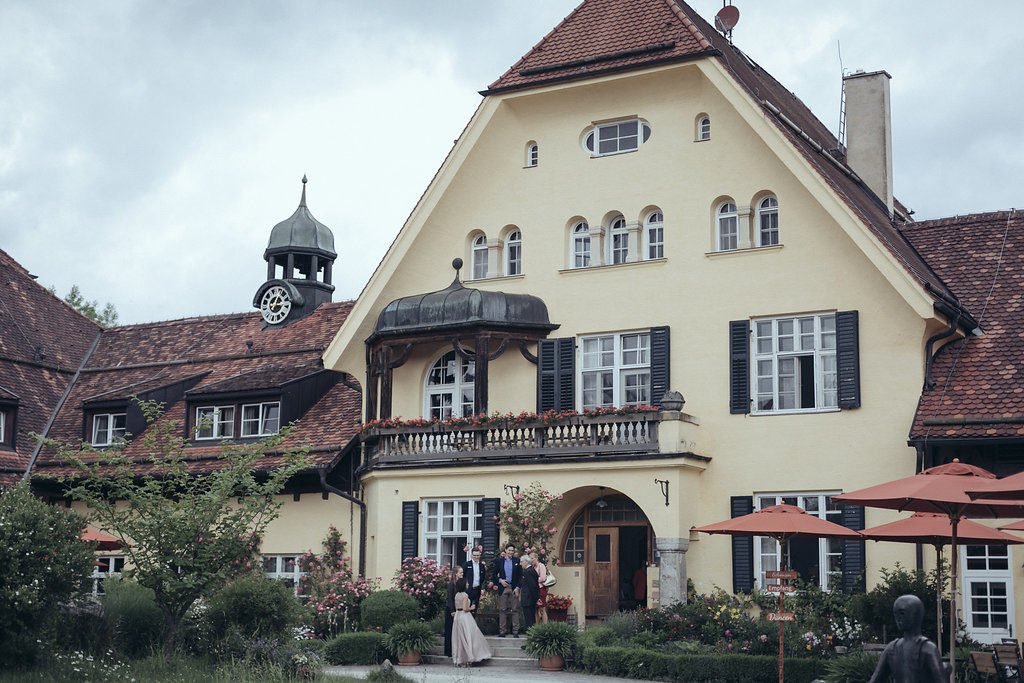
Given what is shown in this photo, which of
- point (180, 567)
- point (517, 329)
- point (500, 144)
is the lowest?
point (180, 567)

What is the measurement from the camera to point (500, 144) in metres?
29.5

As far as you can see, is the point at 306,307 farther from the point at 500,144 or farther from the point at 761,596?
the point at 761,596

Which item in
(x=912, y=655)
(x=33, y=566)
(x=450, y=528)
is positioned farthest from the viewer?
(x=450, y=528)

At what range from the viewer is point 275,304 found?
1485 inches

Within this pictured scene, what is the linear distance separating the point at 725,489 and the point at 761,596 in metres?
2.17

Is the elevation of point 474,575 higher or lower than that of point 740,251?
lower

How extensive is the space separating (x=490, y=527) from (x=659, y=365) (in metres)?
4.40

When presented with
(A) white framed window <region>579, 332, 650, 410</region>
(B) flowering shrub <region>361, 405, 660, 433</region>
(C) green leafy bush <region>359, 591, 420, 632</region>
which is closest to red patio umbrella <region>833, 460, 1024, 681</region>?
(B) flowering shrub <region>361, 405, 660, 433</region>

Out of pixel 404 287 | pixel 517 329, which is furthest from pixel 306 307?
pixel 517 329

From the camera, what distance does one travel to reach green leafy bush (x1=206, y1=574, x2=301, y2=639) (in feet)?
68.7

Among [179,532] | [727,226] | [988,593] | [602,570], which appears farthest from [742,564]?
[179,532]

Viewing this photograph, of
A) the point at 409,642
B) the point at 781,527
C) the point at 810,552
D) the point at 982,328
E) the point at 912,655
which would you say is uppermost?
the point at 982,328

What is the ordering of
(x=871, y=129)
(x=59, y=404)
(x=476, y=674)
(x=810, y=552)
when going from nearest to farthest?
(x=476, y=674), (x=810, y=552), (x=871, y=129), (x=59, y=404)

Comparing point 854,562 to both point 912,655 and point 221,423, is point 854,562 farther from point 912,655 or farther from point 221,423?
point 221,423
